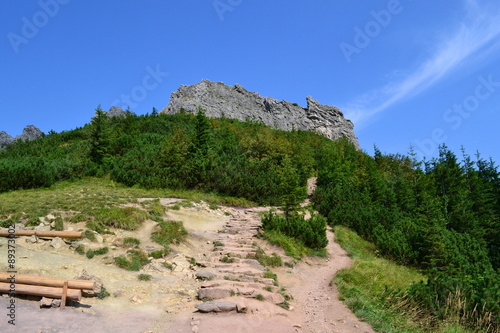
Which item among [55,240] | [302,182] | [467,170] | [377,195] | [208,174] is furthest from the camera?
[467,170]

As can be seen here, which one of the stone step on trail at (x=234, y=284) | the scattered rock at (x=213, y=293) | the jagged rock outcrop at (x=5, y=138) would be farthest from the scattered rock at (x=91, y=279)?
the jagged rock outcrop at (x=5, y=138)

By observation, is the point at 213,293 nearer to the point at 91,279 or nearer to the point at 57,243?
the point at 91,279

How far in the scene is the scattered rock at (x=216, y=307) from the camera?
246 inches

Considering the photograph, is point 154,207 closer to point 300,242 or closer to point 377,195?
point 300,242

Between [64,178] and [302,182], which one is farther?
[302,182]

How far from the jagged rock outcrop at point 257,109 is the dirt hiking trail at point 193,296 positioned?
46.0m

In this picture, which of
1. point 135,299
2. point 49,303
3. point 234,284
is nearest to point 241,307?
point 234,284

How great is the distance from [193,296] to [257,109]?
61.6 metres

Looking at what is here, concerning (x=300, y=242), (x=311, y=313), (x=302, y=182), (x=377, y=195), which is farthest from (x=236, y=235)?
(x=377, y=195)

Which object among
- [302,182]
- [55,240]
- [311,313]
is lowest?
[311,313]

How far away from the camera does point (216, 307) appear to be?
6.27m

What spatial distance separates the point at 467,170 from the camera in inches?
1378

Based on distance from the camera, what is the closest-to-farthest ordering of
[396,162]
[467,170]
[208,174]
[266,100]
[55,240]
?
[55,240]
[208,174]
[467,170]
[396,162]
[266,100]

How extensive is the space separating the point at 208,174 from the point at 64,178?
11.0 metres
